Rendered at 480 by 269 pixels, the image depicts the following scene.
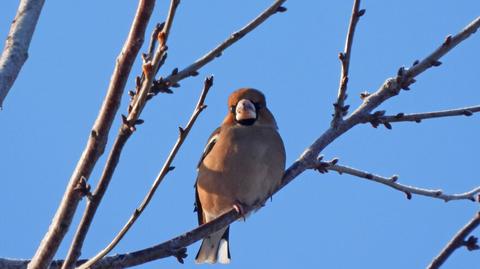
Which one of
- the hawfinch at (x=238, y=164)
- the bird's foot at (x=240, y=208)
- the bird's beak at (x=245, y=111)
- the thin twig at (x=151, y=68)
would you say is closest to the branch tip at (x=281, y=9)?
the thin twig at (x=151, y=68)

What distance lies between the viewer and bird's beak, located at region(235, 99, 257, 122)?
6.15 meters

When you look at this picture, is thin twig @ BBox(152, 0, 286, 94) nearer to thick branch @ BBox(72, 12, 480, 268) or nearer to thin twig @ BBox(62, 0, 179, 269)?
thin twig @ BBox(62, 0, 179, 269)

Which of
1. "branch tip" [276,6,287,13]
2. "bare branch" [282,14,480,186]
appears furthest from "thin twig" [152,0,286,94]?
"bare branch" [282,14,480,186]

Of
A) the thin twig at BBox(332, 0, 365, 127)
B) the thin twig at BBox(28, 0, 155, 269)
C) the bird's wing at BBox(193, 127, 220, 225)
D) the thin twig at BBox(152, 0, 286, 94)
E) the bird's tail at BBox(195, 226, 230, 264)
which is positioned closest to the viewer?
the thin twig at BBox(28, 0, 155, 269)

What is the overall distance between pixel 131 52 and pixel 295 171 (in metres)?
2.43

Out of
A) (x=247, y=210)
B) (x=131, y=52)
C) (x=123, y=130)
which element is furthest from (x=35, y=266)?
(x=247, y=210)

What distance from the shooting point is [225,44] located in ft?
8.68

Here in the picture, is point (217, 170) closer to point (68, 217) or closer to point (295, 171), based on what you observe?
point (295, 171)

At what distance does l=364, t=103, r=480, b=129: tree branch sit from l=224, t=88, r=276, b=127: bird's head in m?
2.02

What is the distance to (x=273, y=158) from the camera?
5801 millimetres

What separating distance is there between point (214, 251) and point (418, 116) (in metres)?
2.71

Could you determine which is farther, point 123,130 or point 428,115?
point 428,115

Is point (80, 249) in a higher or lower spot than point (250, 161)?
lower

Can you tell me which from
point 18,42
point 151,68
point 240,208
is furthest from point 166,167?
point 240,208
